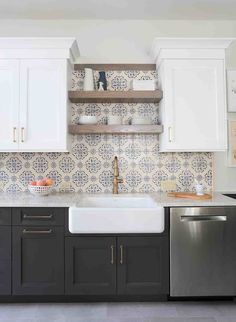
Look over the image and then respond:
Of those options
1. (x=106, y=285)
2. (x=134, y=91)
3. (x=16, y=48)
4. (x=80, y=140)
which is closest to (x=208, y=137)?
(x=134, y=91)

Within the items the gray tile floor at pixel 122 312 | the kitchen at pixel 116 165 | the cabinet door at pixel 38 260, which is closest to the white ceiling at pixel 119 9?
the kitchen at pixel 116 165

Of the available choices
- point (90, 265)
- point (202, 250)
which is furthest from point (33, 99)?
point (202, 250)

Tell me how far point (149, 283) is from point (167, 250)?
296 mm

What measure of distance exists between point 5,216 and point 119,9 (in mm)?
2128

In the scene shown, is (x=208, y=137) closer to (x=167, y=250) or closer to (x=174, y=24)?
(x=167, y=250)

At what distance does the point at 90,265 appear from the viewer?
237 cm

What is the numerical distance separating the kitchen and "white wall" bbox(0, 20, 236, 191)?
10 mm

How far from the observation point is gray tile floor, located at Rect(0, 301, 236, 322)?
2203 millimetres

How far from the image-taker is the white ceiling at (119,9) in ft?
9.10

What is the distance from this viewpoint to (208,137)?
106 inches

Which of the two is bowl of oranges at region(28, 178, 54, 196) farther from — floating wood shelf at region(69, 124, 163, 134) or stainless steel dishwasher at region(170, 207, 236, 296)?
stainless steel dishwasher at region(170, 207, 236, 296)

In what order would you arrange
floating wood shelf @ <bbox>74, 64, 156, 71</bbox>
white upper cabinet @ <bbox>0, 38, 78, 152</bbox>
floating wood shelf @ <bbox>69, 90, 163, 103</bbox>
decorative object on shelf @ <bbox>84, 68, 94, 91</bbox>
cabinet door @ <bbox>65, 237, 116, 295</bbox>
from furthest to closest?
1. floating wood shelf @ <bbox>74, 64, 156, 71</bbox>
2. decorative object on shelf @ <bbox>84, 68, 94, 91</bbox>
3. floating wood shelf @ <bbox>69, 90, 163, 103</bbox>
4. white upper cabinet @ <bbox>0, 38, 78, 152</bbox>
5. cabinet door @ <bbox>65, 237, 116, 295</bbox>

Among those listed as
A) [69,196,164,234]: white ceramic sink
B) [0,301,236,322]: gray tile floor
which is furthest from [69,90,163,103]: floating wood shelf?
[0,301,236,322]: gray tile floor

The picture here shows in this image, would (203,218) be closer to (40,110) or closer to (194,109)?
(194,109)
